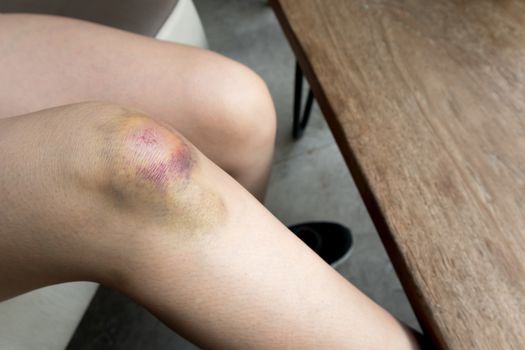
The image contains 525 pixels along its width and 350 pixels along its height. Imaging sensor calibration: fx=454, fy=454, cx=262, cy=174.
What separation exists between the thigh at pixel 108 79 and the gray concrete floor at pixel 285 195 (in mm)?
476

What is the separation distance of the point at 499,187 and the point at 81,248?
0.34m

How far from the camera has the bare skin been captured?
1.03ft

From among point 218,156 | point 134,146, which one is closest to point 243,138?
point 218,156

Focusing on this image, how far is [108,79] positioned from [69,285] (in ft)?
0.85

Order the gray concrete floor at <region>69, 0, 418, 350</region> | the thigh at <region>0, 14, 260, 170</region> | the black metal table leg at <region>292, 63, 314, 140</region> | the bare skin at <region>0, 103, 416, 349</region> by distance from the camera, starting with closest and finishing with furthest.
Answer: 1. the bare skin at <region>0, 103, 416, 349</region>
2. the thigh at <region>0, 14, 260, 170</region>
3. the gray concrete floor at <region>69, 0, 418, 350</region>
4. the black metal table leg at <region>292, 63, 314, 140</region>

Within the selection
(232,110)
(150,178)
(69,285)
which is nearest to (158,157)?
(150,178)

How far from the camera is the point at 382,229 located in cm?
39

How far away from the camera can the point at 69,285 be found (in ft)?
1.81

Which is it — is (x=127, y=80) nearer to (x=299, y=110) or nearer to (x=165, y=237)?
(x=165, y=237)

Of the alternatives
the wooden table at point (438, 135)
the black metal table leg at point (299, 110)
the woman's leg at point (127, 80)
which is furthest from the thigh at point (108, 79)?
the black metal table leg at point (299, 110)

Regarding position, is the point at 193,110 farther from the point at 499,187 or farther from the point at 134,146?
the point at 499,187

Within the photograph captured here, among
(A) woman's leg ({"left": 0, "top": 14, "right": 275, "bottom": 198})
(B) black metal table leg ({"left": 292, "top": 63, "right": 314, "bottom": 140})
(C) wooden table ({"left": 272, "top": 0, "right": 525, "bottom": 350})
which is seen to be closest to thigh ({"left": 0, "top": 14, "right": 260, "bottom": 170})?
(A) woman's leg ({"left": 0, "top": 14, "right": 275, "bottom": 198})

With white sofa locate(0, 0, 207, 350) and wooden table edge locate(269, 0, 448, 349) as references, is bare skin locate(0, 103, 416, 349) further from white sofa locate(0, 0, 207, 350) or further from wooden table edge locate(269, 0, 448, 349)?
white sofa locate(0, 0, 207, 350)

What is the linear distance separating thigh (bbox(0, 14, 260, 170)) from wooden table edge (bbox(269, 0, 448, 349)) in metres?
0.08
